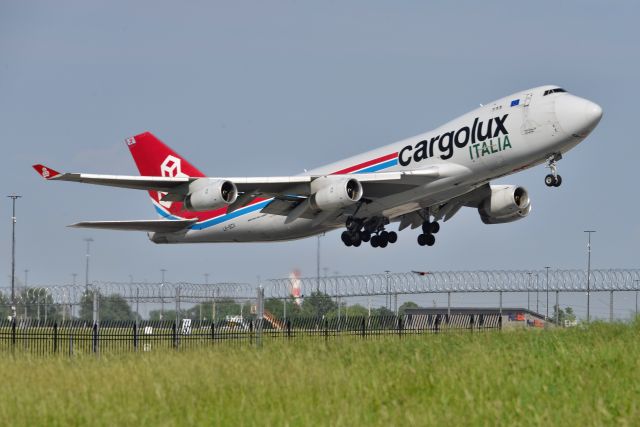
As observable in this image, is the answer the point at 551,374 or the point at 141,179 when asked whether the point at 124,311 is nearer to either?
the point at 141,179

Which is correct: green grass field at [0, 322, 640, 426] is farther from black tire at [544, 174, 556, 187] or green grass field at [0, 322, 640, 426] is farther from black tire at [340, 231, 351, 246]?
black tire at [340, 231, 351, 246]

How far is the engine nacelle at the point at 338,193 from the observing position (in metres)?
36.6

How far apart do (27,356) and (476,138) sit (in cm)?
1845

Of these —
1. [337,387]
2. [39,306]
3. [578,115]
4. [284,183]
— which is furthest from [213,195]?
[337,387]

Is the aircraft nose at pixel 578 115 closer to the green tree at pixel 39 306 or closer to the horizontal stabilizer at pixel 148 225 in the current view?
the horizontal stabilizer at pixel 148 225

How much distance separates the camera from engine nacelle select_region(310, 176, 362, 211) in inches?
1442

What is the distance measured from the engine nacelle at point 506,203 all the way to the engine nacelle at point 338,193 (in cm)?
774

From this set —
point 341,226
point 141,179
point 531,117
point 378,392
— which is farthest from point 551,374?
point 341,226

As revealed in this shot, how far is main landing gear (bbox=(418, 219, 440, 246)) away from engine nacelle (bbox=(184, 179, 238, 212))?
10.3m

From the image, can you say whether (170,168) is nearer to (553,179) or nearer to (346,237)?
(346,237)

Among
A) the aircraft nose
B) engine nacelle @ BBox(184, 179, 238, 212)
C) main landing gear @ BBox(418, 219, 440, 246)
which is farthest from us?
main landing gear @ BBox(418, 219, 440, 246)

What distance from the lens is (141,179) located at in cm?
3675

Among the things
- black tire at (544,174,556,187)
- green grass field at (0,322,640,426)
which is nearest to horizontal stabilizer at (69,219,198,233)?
black tire at (544,174,556,187)

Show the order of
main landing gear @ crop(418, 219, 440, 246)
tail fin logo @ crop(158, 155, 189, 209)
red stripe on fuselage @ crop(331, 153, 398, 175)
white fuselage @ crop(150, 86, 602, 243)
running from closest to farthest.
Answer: white fuselage @ crop(150, 86, 602, 243) → red stripe on fuselage @ crop(331, 153, 398, 175) → main landing gear @ crop(418, 219, 440, 246) → tail fin logo @ crop(158, 155, 189, 209)
